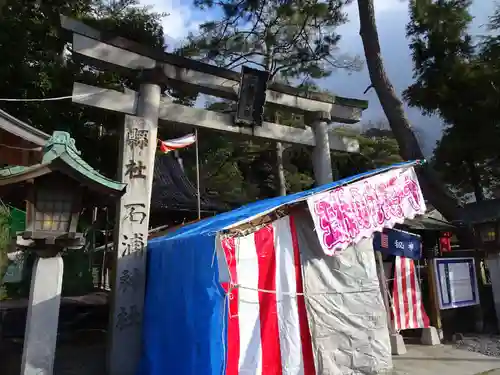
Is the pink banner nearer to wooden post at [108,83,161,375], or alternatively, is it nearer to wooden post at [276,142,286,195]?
wooden post at [108,83,161,375]

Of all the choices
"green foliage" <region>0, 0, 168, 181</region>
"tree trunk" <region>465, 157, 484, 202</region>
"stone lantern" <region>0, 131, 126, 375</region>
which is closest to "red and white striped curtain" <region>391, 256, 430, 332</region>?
"stone lantern" <region>0, 131, 126, 375</region>

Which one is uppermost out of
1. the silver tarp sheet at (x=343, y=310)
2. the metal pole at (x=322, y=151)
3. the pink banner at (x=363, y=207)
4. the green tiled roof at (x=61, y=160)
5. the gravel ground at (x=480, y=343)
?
the metal pole at (x=322, y=151)

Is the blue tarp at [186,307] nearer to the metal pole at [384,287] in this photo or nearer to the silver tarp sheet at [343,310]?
the silver tarp sheet at [343,310]

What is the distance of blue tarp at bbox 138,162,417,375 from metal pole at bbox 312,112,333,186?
283cm

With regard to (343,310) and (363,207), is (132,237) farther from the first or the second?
(363,207)

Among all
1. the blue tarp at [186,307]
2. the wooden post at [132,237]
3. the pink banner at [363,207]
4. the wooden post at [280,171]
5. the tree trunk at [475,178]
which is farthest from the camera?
the wooden post at [280,171]

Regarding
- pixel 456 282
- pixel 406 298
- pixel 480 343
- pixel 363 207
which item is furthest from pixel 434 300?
pixel 363 207

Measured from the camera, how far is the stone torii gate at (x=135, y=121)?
7.25 m

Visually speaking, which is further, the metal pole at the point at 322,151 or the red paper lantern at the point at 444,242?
the red paper lantern at the point at 444,242

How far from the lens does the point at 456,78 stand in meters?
13.6

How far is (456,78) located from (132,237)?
11.3 m

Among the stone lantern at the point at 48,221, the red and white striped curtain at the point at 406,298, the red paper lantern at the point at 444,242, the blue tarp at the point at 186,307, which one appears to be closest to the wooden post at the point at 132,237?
the blue tarp at the point at 186,307

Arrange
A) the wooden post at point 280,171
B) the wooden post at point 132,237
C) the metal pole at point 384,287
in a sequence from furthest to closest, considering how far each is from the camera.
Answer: the wooden post at point 280,171, the metal pole at point 384,287, the wooden post at point 132,237

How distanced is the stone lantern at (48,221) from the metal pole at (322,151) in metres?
5.43
